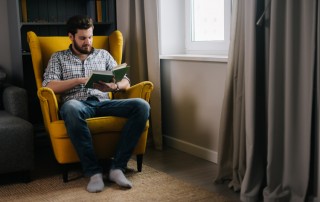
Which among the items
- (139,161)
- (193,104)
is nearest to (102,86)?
(139,161)

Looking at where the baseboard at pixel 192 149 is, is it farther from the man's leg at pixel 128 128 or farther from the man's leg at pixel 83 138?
the man's leg at pixel 83 138

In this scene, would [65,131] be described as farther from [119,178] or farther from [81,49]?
[81,49]

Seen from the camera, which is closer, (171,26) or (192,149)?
(192,149)

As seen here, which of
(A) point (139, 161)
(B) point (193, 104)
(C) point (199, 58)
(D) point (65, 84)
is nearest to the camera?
(D) point (65, 84)

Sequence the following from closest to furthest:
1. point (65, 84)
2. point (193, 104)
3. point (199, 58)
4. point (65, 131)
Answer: point (65, 131) < point (65, 84) < point (199, 58) < point (193, 104)

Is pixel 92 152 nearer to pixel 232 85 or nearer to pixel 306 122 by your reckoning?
pixel 232 85

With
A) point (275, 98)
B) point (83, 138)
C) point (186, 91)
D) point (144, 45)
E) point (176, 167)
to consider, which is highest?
point (144, 45)

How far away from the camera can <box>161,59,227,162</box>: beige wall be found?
124 inches

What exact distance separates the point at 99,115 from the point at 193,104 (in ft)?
2.58

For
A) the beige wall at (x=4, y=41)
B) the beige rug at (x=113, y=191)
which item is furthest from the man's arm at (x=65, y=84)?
the beige wall at (x=4, y=41)

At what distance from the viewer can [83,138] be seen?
2.68 m

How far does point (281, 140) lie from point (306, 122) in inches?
8.0

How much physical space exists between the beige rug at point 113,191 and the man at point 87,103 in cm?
7

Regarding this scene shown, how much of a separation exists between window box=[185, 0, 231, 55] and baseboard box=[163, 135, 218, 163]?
28.1 inches
